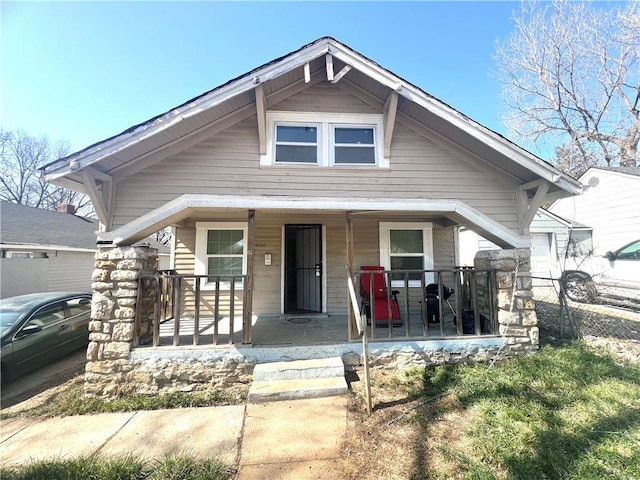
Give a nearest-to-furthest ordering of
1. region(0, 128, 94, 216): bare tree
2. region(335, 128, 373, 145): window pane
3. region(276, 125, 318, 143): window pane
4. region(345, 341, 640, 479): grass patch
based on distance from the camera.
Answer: region(345, 341, 640, 479): grass patch → region(276, 125, 318, 143): window pane → region(335, 128, 373, 145): window pane → region(0, 128, 94, 216): bare tree

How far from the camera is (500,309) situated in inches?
183

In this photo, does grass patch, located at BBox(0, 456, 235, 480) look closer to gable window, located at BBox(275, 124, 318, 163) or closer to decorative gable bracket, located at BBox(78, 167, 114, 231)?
decorative gable bracket, located at BBox(78, 167, 114, 231)

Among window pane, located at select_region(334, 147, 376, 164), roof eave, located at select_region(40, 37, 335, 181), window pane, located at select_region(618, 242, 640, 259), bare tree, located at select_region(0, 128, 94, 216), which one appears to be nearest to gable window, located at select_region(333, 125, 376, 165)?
window pane, located at select_region(334, 147, 376, 164)

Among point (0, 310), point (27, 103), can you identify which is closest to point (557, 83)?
point (27, 103)

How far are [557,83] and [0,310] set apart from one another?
24370 mm

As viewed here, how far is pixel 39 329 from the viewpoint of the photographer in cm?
484

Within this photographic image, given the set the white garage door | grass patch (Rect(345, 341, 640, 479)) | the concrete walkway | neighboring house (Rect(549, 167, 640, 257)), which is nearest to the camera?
grass patch (Rect(345, 341, 640, 479))

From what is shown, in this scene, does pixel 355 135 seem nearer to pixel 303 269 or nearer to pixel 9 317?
pixel 303 269

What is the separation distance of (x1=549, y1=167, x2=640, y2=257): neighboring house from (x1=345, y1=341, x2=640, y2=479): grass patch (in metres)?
8.44

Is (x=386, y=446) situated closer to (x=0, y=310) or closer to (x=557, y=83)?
(x=0, y=310)

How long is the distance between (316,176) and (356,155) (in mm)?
837

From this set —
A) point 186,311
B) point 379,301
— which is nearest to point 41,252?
point 186,311

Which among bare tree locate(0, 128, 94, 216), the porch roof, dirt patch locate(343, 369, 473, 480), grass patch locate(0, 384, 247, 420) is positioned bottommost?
grass patch locate(0, 384, 247, 420)

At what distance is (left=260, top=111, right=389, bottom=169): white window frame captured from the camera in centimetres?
459
